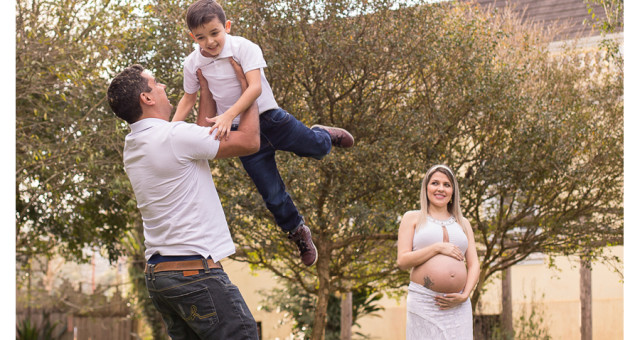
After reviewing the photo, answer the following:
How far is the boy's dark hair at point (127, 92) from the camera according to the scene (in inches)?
112

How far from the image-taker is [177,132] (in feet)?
9.08

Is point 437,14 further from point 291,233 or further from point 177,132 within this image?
point 177,132

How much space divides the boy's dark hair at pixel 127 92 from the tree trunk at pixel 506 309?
29.4 ft

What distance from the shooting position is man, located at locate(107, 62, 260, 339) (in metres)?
2.69

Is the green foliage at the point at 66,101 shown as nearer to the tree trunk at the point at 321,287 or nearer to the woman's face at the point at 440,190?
the tree trunk at the point at 321,287

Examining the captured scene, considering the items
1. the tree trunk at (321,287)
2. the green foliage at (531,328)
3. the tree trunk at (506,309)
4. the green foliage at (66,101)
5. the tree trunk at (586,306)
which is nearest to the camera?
the green foliage at (66,101)

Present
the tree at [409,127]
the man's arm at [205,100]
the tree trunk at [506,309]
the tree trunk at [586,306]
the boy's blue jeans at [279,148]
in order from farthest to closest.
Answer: the tree trunk at [586,306]
the tree trunk at [506,309]
the tree at [409,127]
the boy's blue jeans at [279,148]
the man's arm at [205,100]

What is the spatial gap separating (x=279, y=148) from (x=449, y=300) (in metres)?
1.51

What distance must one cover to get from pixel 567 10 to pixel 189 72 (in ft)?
38.9

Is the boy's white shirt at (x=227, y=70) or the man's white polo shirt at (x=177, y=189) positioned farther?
the boy's white shirt at (x=227, y=70)

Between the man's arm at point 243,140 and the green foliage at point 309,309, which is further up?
the man's arm at point 243,140

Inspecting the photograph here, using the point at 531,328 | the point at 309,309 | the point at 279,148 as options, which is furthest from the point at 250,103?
the point at 309,309

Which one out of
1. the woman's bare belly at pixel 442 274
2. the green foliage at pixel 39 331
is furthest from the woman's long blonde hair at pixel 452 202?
the green foliage at pixel 39 331

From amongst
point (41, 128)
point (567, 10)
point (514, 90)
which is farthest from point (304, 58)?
point (567, 10)
